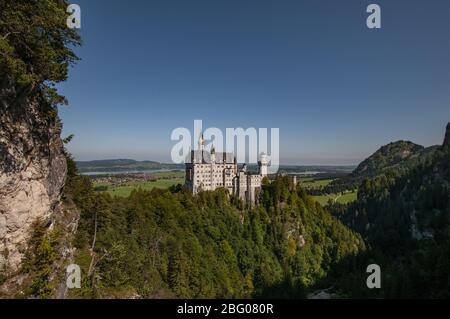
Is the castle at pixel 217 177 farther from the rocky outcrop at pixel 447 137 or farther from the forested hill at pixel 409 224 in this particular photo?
the rocky outcrop at pixel 447 137

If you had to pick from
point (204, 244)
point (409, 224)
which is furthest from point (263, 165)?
point (409, 224)

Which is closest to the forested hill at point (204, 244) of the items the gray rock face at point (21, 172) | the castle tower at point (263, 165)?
the gray rock face at point (21, 172)

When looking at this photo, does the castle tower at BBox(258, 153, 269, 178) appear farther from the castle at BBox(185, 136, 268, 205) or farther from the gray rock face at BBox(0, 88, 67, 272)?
the gray rock face at BBox(0, 88, 67, 272)

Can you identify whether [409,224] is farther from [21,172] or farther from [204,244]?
[21,172]

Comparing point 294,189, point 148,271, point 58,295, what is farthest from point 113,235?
point 294,189

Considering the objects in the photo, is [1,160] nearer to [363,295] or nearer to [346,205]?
[363,295]

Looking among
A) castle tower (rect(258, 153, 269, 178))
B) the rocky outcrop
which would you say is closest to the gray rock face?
castle tower (rect(258, 153, 269, 178))
